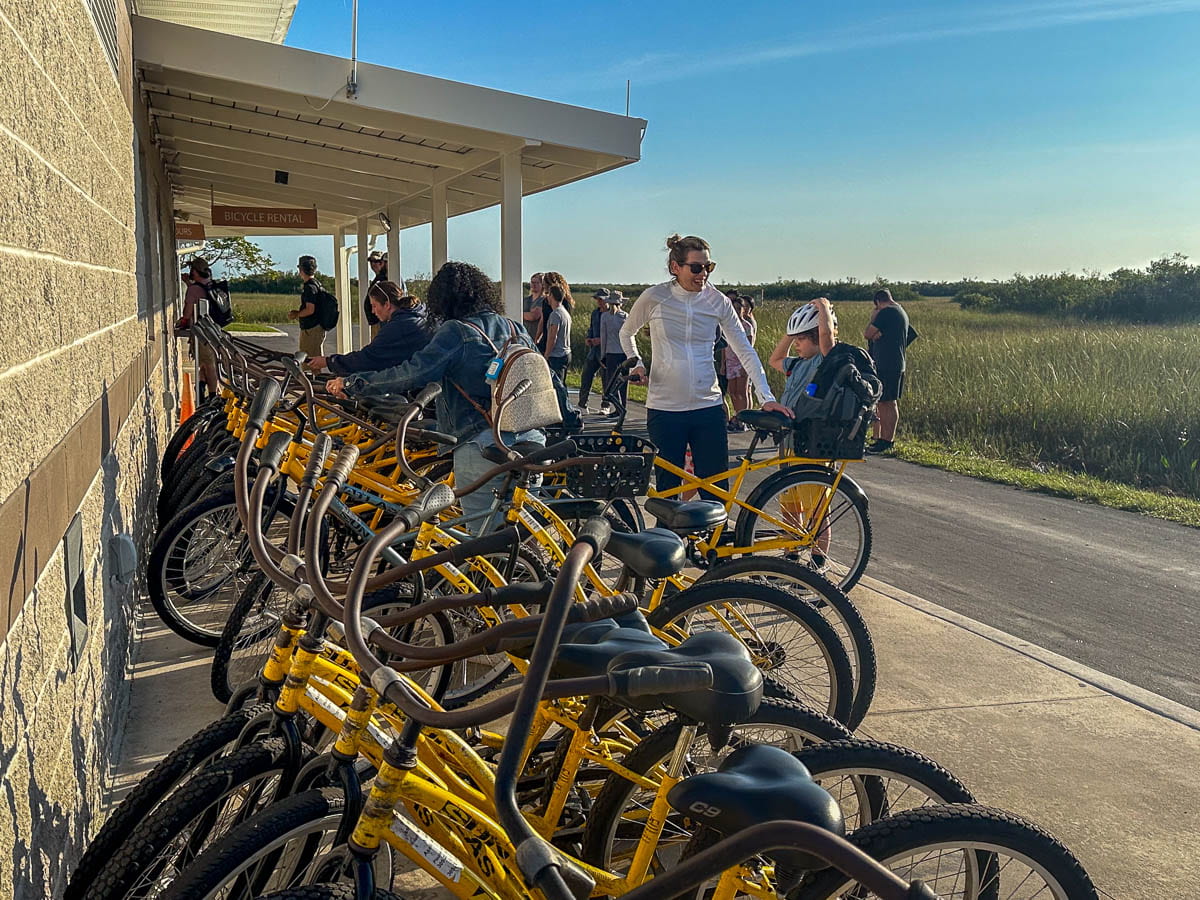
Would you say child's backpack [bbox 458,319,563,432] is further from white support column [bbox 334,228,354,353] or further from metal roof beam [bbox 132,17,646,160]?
white support column [bbox 334,228,354,353]

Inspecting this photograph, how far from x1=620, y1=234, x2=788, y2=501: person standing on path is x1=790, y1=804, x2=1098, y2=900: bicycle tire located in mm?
3785

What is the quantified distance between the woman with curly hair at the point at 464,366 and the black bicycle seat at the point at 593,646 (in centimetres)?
216

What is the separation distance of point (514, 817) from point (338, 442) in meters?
4.03

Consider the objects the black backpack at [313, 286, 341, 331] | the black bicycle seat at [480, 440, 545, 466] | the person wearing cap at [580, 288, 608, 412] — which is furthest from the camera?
the person wearing cap at [580, 288, 608, 412]

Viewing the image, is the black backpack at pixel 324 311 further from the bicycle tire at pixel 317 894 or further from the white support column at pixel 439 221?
the bicycle tire at pixel 317 894

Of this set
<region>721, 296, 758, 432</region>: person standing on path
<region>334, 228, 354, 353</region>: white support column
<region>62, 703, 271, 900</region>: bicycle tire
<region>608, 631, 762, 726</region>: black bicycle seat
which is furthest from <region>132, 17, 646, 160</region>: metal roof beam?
<region>334, 228, 354, 353</region>: white support column

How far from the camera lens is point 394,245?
1428 cm

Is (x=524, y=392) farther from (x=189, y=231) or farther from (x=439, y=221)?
(x=189, y=231)

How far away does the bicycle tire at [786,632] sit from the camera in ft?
11.0

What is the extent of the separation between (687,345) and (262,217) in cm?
1077

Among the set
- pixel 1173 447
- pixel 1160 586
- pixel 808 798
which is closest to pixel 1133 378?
pixel 1173 447

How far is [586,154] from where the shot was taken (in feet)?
28.7

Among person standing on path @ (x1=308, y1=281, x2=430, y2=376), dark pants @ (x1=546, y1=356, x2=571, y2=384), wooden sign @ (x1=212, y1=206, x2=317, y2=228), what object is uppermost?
wooden sign @ (x1=212, y1=206, x2=317, y2=228)

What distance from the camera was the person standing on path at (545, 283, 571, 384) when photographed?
1266cm
